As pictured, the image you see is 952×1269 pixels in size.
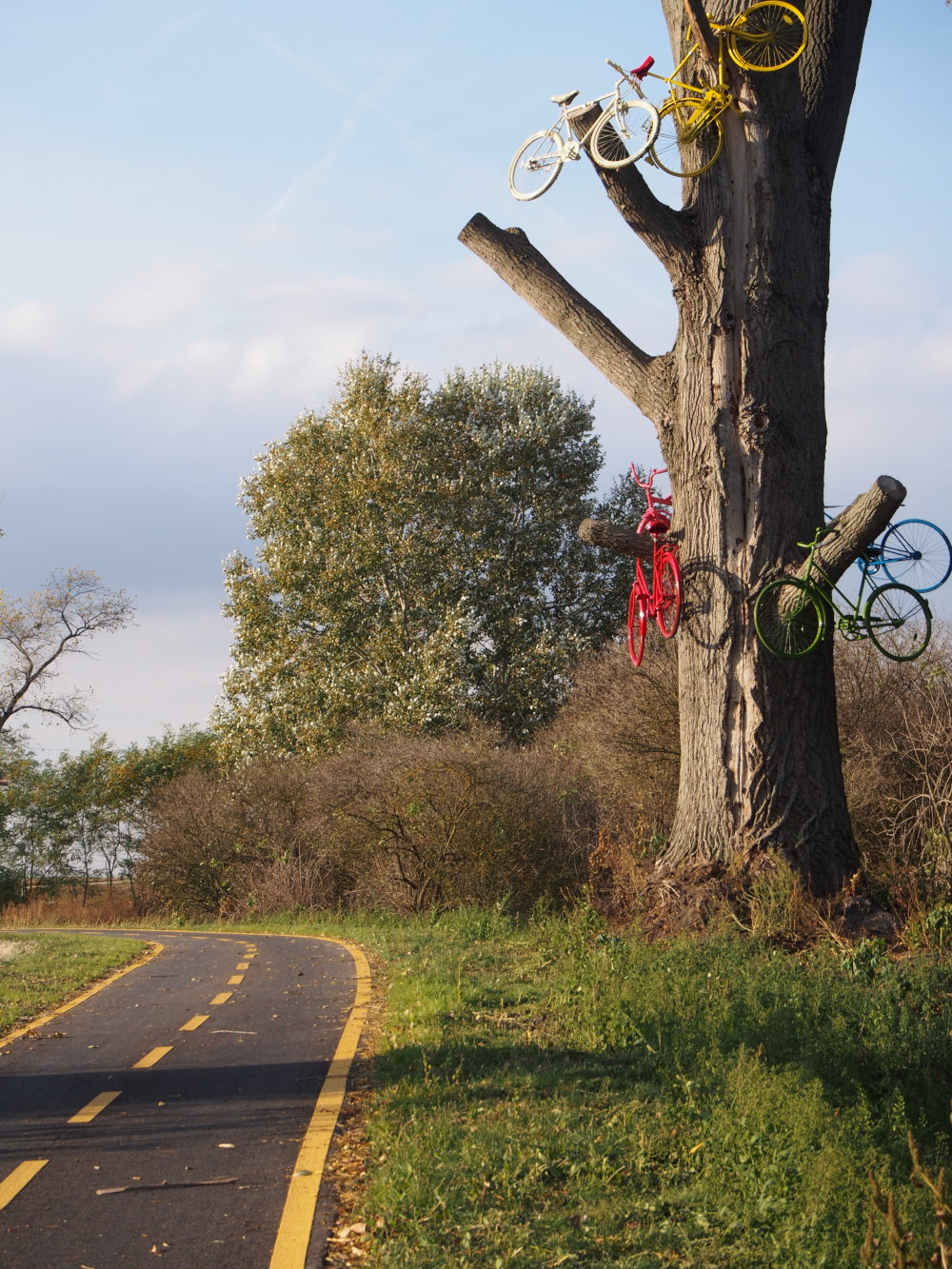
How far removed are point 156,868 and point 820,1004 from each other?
78.2 ft

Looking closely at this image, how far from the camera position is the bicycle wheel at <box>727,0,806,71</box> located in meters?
10.9

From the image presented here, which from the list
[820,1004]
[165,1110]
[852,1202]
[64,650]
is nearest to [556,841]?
[820,1004]

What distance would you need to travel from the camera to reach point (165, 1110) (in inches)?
271

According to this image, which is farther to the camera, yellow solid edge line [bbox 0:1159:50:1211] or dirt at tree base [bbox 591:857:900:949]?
dirt at tree base [bbox 591:857:900:949]

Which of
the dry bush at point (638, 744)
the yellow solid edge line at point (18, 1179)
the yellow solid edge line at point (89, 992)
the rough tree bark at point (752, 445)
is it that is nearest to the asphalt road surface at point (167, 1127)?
the yellow solid edge line at point (18, 1179)

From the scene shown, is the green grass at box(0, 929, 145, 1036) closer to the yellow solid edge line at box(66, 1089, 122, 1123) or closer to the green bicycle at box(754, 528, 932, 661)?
the yellow solid edge line at box(66, 1089, 122, 1123)

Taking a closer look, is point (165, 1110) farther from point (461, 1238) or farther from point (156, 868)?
point (156, 868)

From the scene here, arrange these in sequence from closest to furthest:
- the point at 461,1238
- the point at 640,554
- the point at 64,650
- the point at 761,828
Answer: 1. the point at 461,1238
2. the point at 761,828
3. the point at 640,554
4. the point at 64,650

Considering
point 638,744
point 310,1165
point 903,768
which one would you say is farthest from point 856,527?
point 638,744

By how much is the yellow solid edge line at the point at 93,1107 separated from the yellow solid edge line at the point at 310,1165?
4.24 ft

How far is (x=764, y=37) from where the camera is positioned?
10.9m

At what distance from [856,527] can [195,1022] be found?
23.3ft

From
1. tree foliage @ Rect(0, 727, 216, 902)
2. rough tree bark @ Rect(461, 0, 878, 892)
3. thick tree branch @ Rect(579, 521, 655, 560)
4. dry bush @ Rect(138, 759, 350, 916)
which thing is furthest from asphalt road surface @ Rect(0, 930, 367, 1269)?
tree foliage @ Rect(0, 727, 216, 902)

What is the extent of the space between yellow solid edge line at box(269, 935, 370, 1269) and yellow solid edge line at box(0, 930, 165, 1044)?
279 cm
